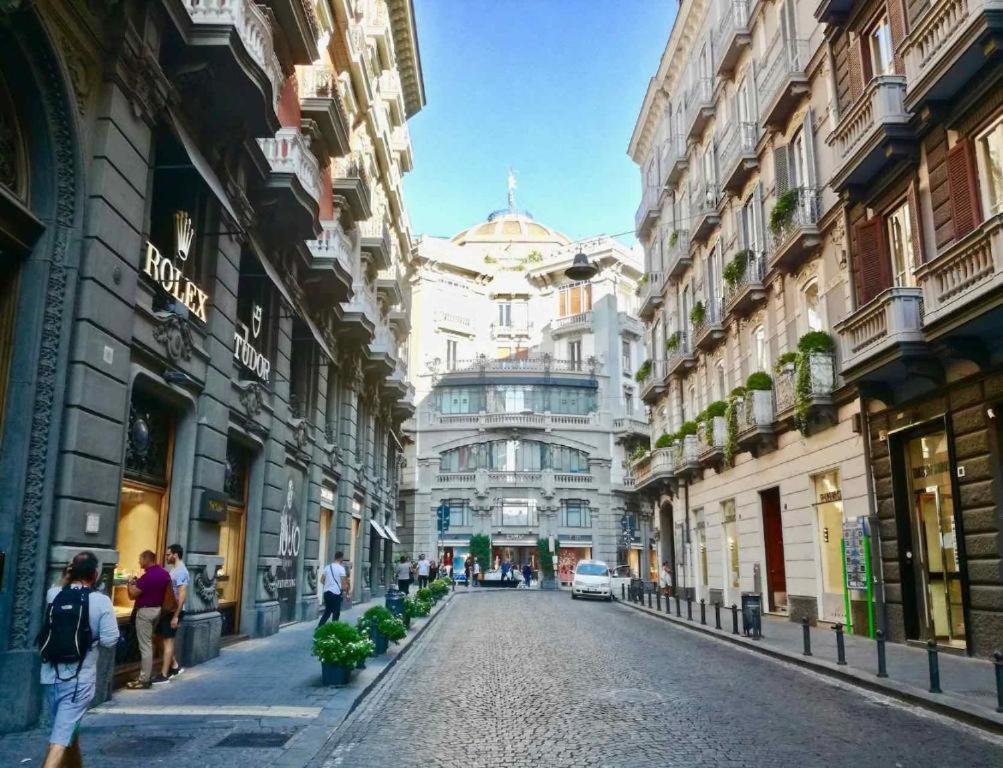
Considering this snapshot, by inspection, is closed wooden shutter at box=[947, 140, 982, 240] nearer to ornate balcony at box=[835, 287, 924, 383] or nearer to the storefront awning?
ornate balcony at box=[835, 287, 924, 383]

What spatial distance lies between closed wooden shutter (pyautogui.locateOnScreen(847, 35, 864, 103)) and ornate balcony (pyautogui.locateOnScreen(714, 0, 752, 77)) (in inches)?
341

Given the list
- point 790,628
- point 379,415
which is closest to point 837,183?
point 790,628

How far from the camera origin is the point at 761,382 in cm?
2320

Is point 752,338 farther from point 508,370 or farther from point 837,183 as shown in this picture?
point 508,370

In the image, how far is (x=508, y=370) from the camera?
62000 millimetres

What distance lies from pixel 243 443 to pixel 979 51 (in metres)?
14.2

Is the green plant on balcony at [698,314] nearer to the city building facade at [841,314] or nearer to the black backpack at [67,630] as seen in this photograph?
the city building facade at [841,314]

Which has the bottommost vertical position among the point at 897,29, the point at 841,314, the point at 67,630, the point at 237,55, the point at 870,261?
the point at 67,630

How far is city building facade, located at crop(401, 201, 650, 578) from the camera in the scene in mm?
60344

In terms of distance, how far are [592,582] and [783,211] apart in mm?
21083

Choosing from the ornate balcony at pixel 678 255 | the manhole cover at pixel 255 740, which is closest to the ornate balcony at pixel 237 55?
the manhole cover at pixel 255 740

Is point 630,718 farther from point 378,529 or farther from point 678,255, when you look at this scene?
point 378,529

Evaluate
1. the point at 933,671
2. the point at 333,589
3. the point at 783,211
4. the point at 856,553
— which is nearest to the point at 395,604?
the point at 333,589

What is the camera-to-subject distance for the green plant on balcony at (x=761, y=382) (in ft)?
75.9
